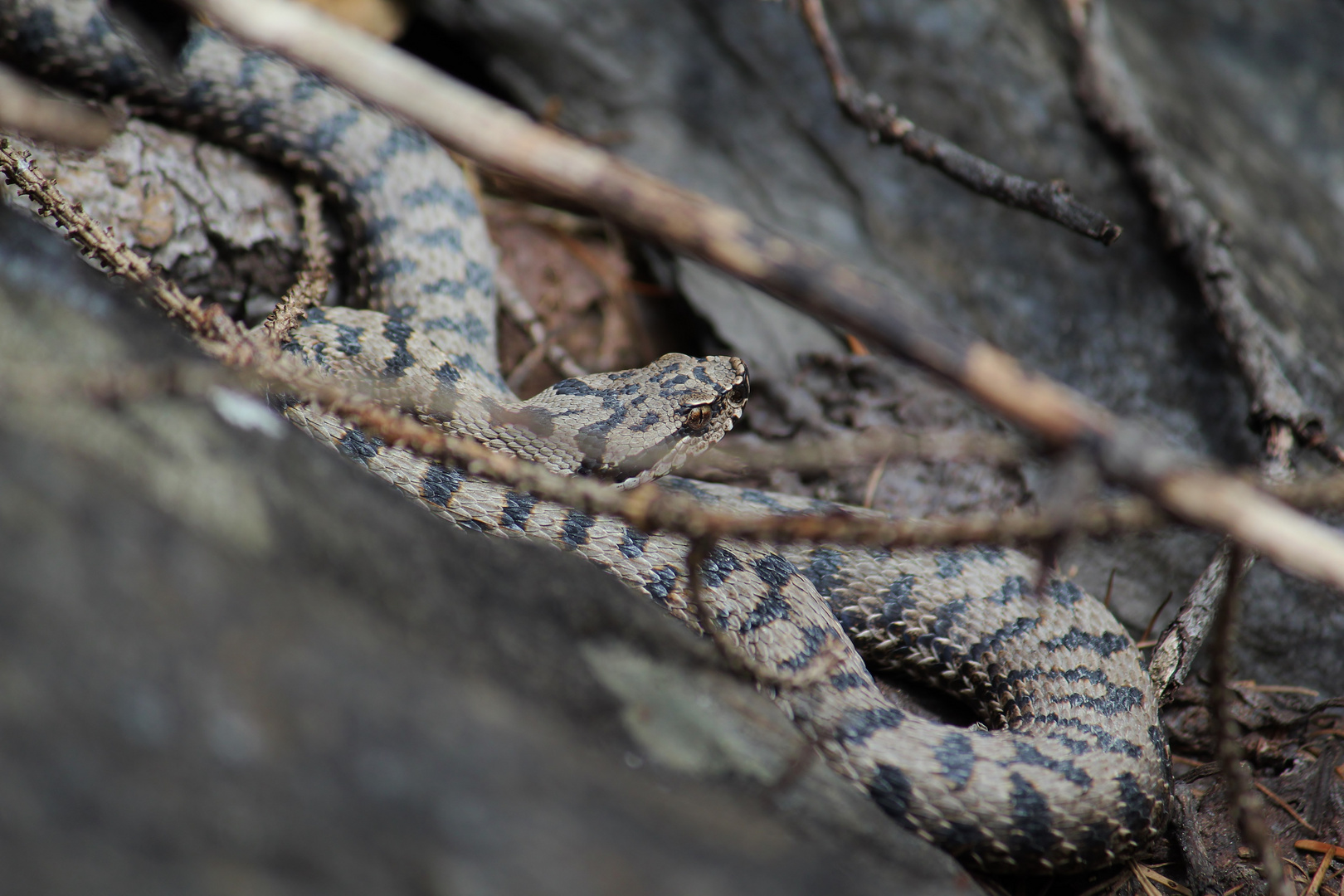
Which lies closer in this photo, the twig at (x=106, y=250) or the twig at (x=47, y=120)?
the twig at (x=47, y=120)

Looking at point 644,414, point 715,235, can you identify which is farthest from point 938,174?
point 715,235

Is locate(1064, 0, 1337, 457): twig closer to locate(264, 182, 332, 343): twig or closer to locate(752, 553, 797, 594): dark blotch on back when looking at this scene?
locate(752, 553, 797, 594): dark blotch on back

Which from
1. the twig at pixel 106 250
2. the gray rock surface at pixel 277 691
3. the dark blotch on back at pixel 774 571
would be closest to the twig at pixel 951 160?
the dark blotch on back at pixel 774 571

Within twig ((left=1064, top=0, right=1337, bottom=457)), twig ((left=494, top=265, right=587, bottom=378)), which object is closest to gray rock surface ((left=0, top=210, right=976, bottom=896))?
twig ((left=494, top=265, right=587, bottom=378))

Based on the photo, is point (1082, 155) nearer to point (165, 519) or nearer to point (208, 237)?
point (208, 237)

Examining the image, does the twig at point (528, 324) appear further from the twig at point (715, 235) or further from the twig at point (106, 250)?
the twig at point (715, 235)

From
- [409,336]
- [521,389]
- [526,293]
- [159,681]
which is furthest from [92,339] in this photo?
[526,293]
